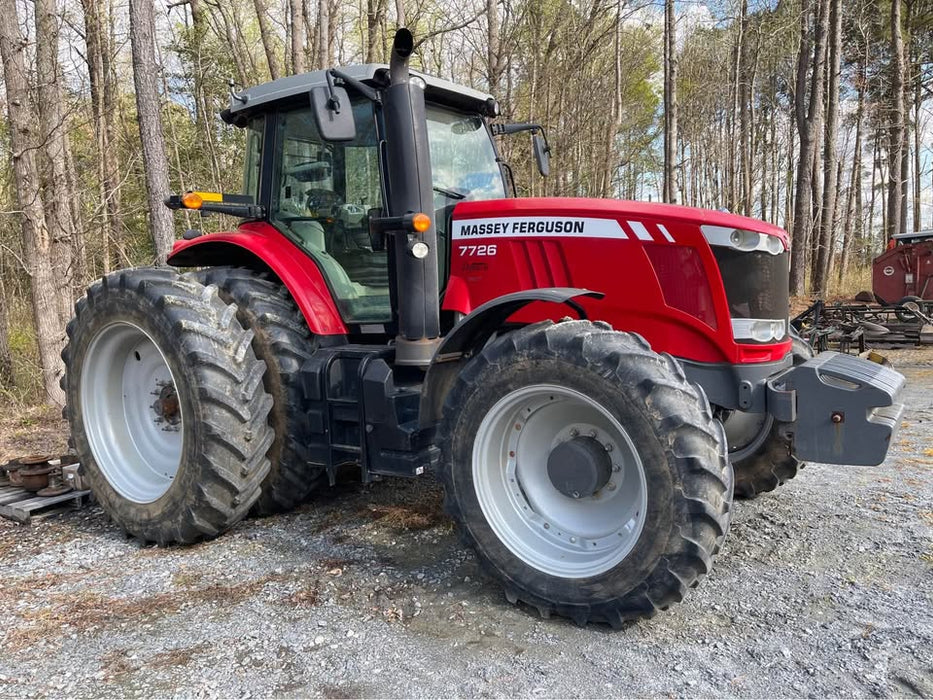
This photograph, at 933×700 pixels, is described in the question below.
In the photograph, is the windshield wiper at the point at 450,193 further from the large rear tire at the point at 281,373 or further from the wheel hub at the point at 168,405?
the wheel hub at the point at 168,405

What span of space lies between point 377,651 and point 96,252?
12.0 m

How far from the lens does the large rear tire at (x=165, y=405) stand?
3547 mm

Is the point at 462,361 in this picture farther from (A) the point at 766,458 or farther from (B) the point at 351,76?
(A) the point at 766,458

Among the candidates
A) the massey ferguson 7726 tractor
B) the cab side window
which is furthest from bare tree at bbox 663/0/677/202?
the cab side window

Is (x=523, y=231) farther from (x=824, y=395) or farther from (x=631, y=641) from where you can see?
(x=631, y=641)

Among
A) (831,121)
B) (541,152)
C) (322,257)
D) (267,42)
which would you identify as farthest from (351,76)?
(831,121)

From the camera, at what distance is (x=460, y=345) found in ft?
10.6

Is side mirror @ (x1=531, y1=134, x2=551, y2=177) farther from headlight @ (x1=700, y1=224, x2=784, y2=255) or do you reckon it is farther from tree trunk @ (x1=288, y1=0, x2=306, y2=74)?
tree trunk @ (x1=288, y1=0, x2=306, y2=74)

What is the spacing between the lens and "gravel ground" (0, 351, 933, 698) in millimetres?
2422

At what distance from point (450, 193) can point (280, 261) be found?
3.33ft

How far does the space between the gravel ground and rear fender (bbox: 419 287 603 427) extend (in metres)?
0.78

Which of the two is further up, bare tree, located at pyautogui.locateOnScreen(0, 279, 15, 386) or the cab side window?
the cab side window

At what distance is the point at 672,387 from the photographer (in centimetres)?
258

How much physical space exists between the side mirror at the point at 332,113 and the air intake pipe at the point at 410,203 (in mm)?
263
